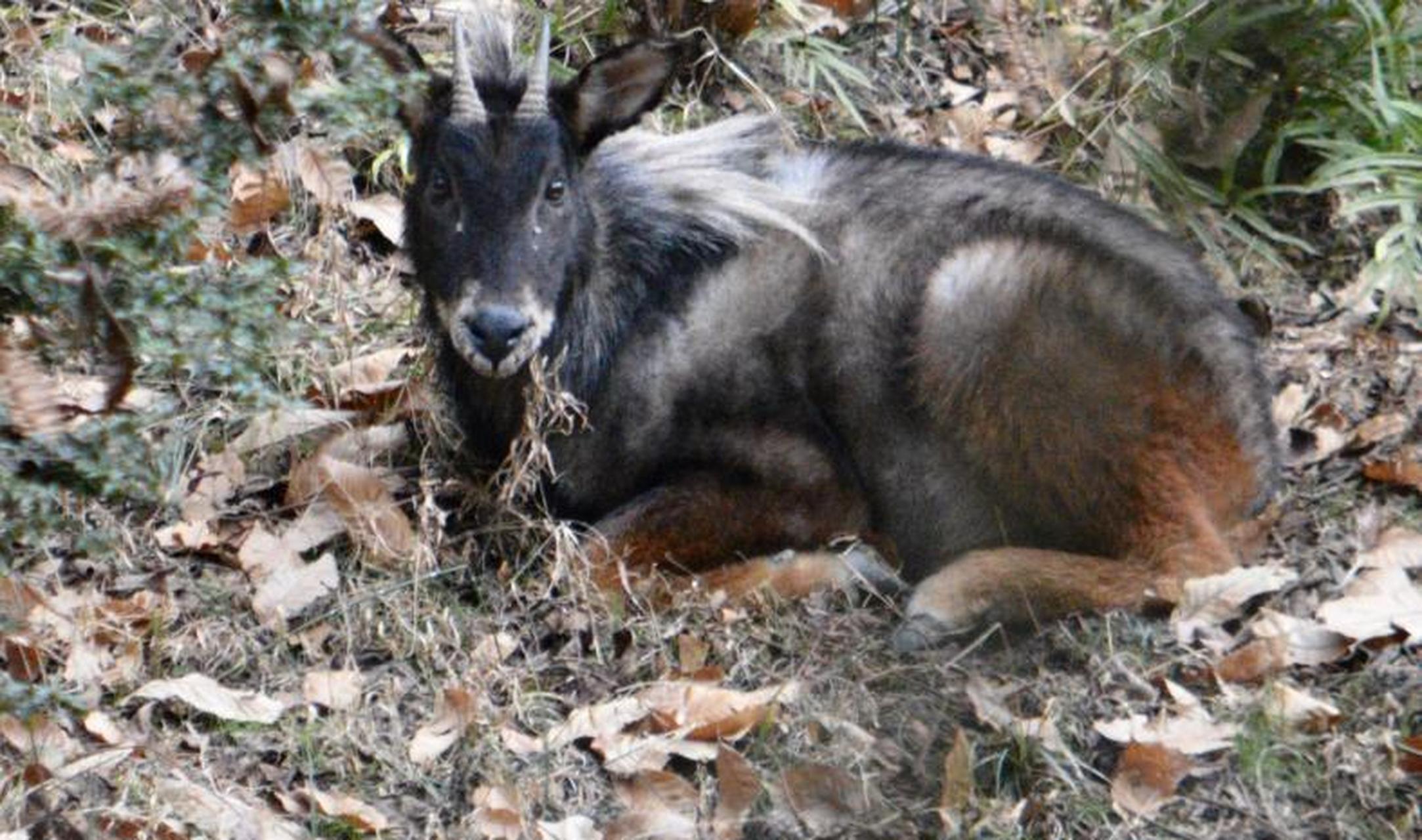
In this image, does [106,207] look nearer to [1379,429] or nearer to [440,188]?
[440,188]

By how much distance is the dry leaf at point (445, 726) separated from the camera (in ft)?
16.3

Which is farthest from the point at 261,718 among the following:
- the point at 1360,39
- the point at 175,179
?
the point at 1360,39

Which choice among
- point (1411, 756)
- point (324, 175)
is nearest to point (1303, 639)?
point (1411, 756)

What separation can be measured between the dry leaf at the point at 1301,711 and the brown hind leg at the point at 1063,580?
0.57m

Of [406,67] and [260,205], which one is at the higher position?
[406,67]

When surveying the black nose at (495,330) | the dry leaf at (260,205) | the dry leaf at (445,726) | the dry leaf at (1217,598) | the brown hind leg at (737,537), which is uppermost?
the black nose at (495,330)

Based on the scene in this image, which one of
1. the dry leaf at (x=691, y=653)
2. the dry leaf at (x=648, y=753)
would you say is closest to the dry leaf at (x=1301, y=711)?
the dry leaf at (x=648, y=753)

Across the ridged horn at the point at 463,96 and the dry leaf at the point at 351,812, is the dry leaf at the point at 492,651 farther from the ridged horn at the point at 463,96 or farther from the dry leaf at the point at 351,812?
the ridged horn at the point at 463,96

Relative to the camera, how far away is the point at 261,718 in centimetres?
506

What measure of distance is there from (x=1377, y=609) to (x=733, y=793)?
5.93 ft

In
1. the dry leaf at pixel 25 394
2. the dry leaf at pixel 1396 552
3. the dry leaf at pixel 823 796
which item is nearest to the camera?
the dry leaf at pixel 25 394

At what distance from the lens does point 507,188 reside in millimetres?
5828

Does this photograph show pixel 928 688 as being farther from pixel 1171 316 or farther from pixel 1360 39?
pixel 1360 39

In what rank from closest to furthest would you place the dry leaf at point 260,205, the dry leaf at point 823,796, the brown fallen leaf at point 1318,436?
1. the dry leaf at point 823,796
2. the brown fallen leaf at point 1318,436
3. the dry leaf at point 260,205
